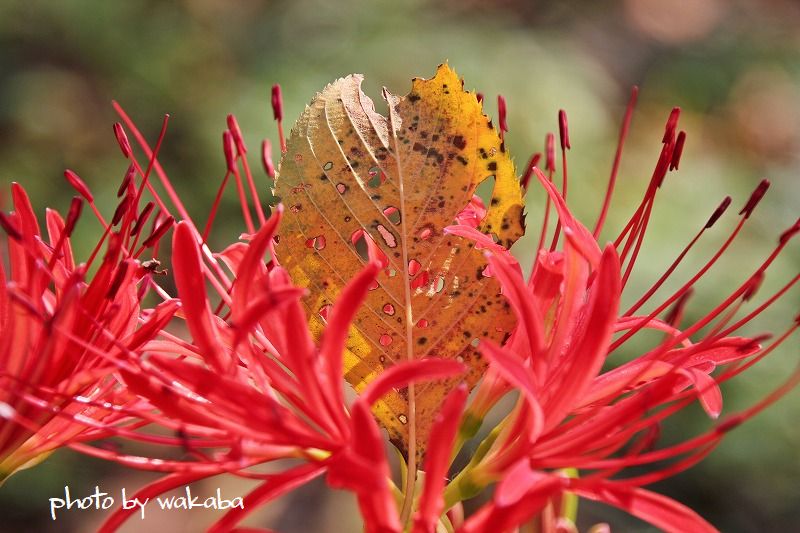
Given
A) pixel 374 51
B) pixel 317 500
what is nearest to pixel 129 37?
pixel 374 51

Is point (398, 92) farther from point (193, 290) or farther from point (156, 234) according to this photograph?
point (193, 290)

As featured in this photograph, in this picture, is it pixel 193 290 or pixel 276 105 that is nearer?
pixel 193 290

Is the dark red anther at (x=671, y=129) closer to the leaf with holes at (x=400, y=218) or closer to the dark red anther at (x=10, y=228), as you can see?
the leaf with holes at (x=400, y=218)

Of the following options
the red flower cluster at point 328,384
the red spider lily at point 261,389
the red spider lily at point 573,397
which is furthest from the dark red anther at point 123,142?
the red spider lily at point 573,397

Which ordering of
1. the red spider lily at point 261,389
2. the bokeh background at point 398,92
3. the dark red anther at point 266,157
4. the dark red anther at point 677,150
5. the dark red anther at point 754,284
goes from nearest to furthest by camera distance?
the red spider lily at point 261,389
the dark red anther at point 754,284
the dark red anther at point 677,150
the dark red anther at point 266,157
the bokeh background at point 398,92

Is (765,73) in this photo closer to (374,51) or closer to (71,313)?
(374,51)

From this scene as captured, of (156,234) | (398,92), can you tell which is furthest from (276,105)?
(398,92)
